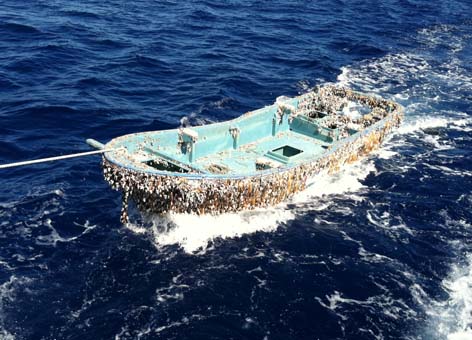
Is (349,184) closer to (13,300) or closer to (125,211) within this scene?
(125,211)

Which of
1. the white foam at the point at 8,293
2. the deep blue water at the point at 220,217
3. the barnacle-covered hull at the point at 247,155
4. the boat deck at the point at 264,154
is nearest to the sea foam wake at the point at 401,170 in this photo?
the deep blue water at the point at 220,217

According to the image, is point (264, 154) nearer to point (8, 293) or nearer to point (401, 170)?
point (401, 170)

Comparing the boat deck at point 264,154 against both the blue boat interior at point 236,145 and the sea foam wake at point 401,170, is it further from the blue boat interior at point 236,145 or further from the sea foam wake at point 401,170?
the sea foam wake at point 401,170

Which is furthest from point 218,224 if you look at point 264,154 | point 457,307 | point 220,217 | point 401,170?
point 401,170

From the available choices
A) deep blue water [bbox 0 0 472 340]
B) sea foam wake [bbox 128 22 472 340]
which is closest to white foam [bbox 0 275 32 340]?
deep blue water [bbox 0 0 472 340]

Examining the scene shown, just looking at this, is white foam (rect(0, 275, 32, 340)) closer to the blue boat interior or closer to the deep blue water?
the deep blue water

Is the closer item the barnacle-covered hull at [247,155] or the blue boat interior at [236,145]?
the barnacle-covered hull at [247,155]
